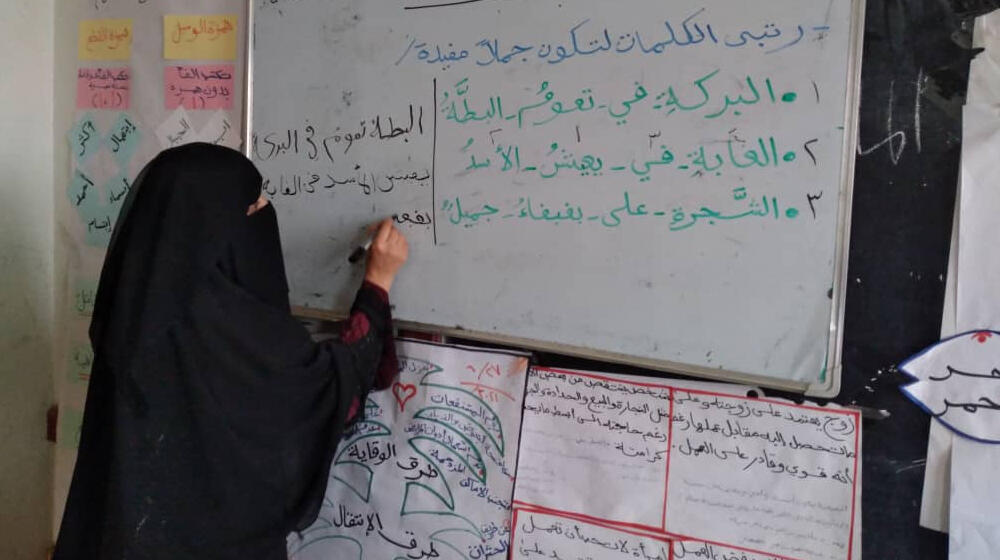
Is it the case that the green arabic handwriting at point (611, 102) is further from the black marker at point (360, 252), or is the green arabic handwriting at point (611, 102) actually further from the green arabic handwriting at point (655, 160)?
the black marker at point (360, 252)

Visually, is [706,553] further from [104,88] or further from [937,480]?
[104,88]

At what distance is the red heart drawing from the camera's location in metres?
1.27

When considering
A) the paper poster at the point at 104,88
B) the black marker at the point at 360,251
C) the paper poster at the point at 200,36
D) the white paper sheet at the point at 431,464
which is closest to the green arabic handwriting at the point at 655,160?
the black marker at the point at 360,251

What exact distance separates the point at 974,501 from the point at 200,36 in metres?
1.76

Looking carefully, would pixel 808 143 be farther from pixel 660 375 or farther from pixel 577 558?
pixel 577 558

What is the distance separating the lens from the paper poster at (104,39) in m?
1.62

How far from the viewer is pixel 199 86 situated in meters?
1.51

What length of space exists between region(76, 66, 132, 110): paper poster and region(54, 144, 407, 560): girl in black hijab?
72 centimetres

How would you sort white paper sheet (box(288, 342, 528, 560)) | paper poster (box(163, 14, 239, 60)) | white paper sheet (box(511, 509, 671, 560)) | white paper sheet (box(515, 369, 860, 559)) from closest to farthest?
white paper sheet (box(515, 369, 860, 559)) < white paper sheet (box(511, 509, 671, 560)) < white paper sheet (box(288, 342, 528, 560)) < paper poster (box(163, 14, 239, 60))

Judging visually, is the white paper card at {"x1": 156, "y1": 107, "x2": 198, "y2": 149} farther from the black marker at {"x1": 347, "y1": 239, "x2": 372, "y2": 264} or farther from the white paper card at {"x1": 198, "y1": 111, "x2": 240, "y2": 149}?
the black marker at {"x1": 347, "y1": 239, "x2": 372, "y2": 264}

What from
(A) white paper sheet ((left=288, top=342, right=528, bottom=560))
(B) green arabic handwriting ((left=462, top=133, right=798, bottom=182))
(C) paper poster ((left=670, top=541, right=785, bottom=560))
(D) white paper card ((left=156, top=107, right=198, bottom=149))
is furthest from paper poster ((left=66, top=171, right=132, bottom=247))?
(C) paper poster ((left=670, top=541, right=785, bottom=560))

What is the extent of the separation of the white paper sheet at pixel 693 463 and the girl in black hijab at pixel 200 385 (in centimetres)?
39

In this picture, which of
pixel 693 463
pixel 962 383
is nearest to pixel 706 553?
pixel 693 463

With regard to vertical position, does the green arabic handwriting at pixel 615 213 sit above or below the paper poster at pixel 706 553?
above
